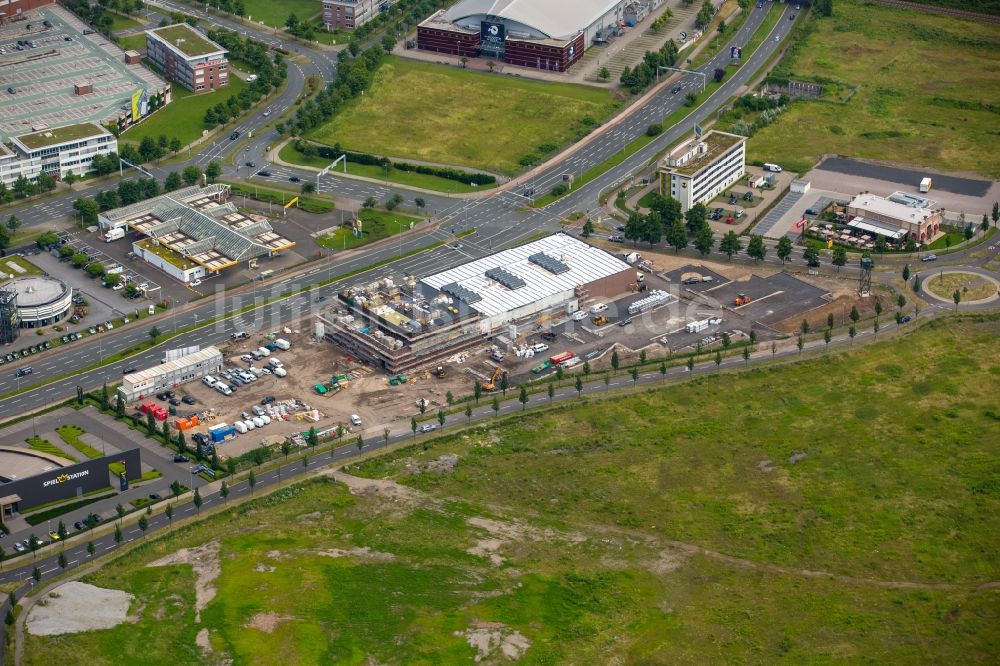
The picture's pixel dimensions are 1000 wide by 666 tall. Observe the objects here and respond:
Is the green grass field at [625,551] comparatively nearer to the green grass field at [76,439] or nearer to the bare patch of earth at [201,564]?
the bare patch of earth at [201,564]

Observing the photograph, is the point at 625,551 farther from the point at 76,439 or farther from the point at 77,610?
the point at 76,439

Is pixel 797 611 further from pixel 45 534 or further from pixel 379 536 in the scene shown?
pixel 45 534

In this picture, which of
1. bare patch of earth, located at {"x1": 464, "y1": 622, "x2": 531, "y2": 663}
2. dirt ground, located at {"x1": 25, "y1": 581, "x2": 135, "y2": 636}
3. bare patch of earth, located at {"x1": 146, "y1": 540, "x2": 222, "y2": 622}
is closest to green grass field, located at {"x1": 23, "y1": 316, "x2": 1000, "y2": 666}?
bare patch of earth, located at {"x1": 464, "y1": 622, "x2": 531, "y2": 663}

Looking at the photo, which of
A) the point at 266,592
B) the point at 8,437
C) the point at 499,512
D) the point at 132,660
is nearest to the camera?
the point at 132,660

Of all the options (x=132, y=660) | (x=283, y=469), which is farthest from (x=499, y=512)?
(x=132, y=660)

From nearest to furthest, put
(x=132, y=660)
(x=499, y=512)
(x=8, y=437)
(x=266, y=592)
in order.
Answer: (x=132, y=660), (x=266, y=592), (x=499, y=512), (x=8, y=437)

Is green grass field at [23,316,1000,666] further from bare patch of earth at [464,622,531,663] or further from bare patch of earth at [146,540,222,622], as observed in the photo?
bare patch of earth at [146,540,222,622]

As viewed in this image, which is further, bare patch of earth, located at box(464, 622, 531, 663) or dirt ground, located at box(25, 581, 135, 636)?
dirt ground, located at box(25, 581, 135, 636)

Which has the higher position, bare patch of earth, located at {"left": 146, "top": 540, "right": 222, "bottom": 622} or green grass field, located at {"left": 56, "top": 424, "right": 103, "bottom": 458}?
green grass field, located at {"left": 56, "top": 424, "right": 103, "bottom": 458}
